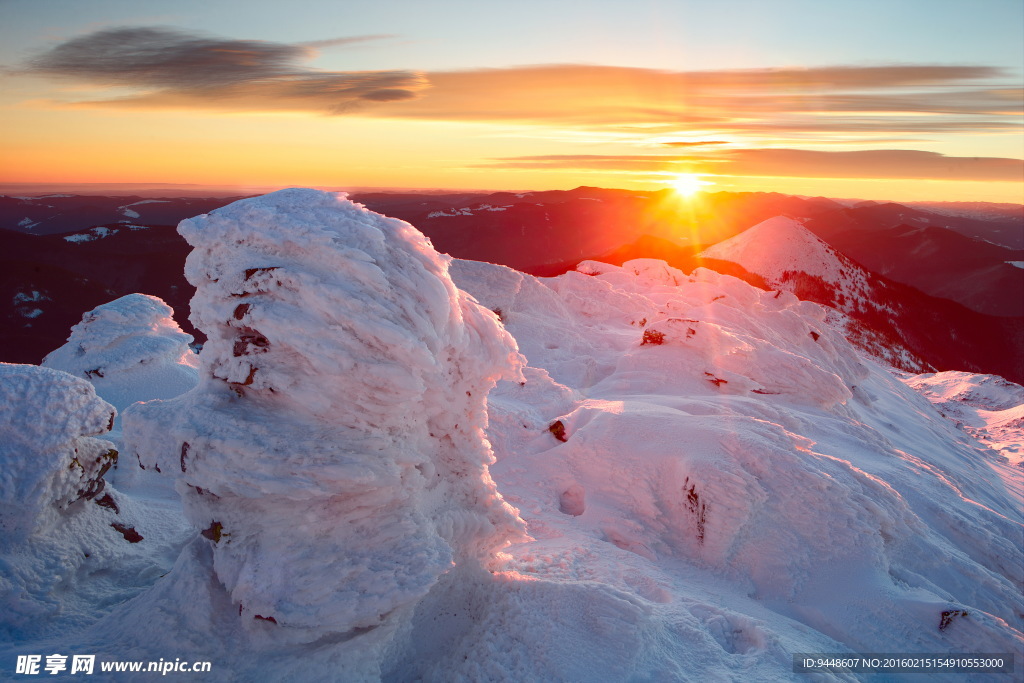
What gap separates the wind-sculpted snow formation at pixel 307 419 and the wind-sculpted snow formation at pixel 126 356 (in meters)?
8.71

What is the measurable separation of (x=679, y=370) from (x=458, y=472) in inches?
446

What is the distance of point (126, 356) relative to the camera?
13531mm

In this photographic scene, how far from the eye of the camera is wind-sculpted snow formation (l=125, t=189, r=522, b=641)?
5.49 m

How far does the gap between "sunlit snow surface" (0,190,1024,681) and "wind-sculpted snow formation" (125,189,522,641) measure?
0.09 ft

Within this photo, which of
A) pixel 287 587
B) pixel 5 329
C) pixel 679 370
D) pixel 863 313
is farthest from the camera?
pixel 863 313

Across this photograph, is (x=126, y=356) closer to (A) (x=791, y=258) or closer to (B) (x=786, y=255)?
(A) (x=791, y=258)

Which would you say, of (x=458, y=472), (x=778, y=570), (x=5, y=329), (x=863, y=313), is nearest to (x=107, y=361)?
(x=458, y=472)

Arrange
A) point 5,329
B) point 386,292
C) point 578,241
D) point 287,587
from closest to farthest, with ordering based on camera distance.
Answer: point 287,587
point 386,292
point 5,329
point 578,241

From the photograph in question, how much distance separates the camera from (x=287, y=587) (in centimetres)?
545

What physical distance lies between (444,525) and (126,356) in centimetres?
1120

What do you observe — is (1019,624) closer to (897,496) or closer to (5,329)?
(897,496)
